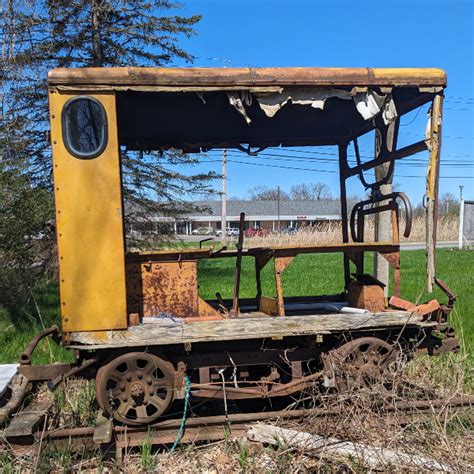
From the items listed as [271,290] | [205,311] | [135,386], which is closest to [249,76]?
[205,311]

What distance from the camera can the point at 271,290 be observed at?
11.9 m

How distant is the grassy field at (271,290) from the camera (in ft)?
23.7

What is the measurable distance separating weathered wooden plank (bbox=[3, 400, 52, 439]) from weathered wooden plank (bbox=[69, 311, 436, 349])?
788 millimetres

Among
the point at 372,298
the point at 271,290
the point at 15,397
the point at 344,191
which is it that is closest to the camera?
the point at 15,397

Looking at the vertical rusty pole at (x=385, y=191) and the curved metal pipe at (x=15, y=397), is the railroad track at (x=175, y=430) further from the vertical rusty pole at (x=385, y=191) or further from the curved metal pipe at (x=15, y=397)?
the vertical rusty pole at (x=385, y=191)

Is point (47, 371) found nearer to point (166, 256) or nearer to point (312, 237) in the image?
point (166, 256)

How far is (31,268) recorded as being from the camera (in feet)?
34.2

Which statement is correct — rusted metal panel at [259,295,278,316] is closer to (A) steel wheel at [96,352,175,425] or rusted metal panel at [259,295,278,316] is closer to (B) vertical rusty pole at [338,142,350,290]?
(A) steel wheel at [96,352,175,425]

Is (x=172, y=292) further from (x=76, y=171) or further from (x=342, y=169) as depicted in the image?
(x=342, y=169)

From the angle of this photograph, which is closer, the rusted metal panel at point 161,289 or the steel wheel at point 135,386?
the steel wheel at point 135,386

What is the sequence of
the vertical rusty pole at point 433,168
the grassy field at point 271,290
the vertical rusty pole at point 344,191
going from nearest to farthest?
1. the vertical rusty pole at point 433,168
2. the vertical rusty pole at point 344,191
3. the grassy field at point 271,290

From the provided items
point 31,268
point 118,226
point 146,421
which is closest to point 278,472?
point 146,421

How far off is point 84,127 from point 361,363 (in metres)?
3.22

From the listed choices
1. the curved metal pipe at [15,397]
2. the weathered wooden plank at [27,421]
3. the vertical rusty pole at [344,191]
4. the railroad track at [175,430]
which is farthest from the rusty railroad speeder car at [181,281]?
the vertical rusty pole at [344,191]
